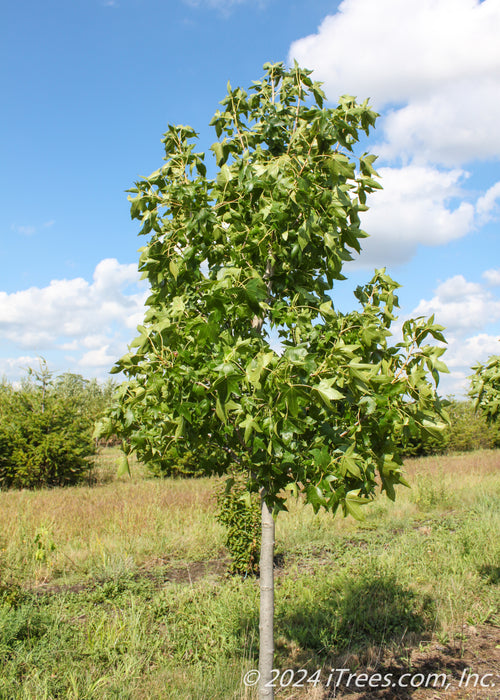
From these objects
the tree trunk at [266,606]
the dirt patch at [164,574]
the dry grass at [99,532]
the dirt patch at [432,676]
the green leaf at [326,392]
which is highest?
the green leaf at [326,392]

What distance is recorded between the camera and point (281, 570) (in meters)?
5.85

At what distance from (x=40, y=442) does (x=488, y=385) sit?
10.9m

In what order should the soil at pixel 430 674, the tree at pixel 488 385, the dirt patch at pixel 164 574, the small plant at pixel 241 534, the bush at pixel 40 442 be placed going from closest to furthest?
the soil at pixel 430 674
the tree at pixel 488 385
the dirt patch at pixel 164 574
the small plant at pixel 241 534
the bush at pixel 40 442

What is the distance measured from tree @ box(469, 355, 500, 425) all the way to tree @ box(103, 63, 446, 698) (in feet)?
7.82

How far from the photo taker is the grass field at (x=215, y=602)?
11.3ft

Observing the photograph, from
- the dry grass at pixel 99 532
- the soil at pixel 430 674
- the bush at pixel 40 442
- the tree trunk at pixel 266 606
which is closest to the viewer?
the tree trunk at pixel 266 606

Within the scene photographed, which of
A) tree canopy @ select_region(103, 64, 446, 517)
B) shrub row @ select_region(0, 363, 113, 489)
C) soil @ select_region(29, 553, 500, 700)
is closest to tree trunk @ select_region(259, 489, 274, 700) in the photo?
tree canopy @ select_region(103, 64, 446, 517)

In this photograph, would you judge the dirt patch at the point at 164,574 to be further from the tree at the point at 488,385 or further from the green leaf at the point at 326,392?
the green leaf at the point at 326,392

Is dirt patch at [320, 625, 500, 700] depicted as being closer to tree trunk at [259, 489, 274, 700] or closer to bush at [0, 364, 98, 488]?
tree trunk at [259, 489, 274, 700]

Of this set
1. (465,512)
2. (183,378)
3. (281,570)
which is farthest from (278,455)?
(465,512)

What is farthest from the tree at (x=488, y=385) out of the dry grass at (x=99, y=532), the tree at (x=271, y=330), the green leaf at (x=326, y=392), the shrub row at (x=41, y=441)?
the shrub row at (x=41, y=441)

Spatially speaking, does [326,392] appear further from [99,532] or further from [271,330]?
[99,532]

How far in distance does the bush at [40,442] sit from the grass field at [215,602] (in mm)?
3635

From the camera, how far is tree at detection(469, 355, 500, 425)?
4.42 metres
